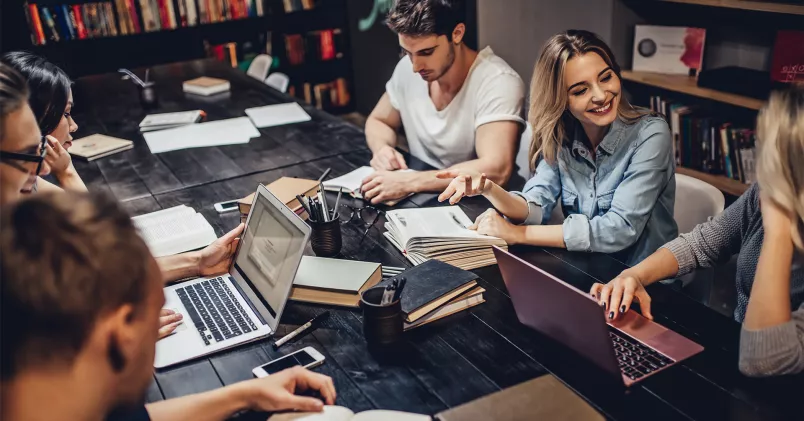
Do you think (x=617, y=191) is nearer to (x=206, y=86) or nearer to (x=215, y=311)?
(x=215, y=311)

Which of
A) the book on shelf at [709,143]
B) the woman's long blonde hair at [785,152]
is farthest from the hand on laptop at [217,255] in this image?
the book on shelf at [709,143]

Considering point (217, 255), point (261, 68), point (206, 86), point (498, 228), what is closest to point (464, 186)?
point (498, 228)

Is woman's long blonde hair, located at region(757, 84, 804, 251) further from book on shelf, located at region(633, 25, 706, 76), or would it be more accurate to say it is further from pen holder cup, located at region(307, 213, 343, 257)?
book on shelf, located at region(633, 25, 706, 76)

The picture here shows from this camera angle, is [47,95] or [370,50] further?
[370,50]

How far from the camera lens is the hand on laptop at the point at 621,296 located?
1.48 m

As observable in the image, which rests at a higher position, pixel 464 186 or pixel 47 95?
pixel 47 95

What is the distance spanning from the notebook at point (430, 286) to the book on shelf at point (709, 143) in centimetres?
183

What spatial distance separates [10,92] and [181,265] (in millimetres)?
597

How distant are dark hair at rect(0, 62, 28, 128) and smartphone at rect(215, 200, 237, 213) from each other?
899 millimetres

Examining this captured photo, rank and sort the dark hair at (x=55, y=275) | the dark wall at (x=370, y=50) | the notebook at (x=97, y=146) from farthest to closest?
the dark wall at (x=370, y=50)
the notebook at (x=97, y=146)
the dark hair at (x=55, y=275)

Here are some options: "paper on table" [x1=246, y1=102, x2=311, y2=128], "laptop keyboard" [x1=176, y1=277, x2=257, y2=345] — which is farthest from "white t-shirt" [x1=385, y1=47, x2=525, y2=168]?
"laptop keyboard" [x1=176, y1=277, x2=257, y2=345]

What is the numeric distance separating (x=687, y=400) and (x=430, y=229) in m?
0.82

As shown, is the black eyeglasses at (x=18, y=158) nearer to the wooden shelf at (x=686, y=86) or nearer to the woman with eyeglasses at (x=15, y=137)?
the woman with eyeglasses at (x=15, y=137)

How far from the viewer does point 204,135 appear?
A: 300cm
